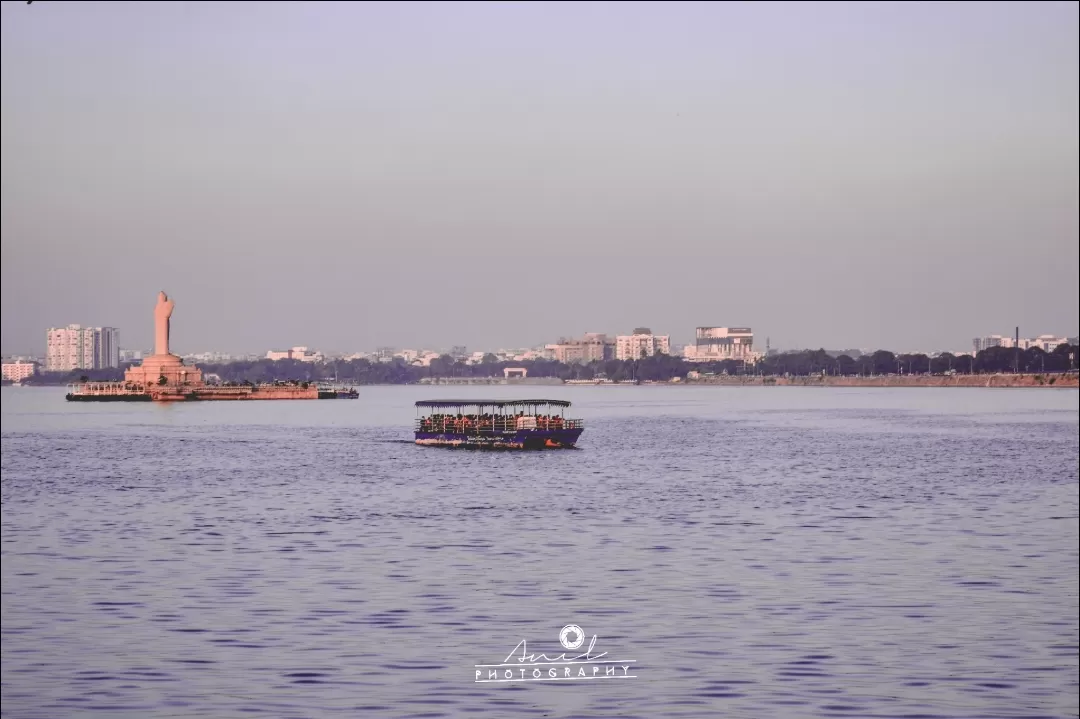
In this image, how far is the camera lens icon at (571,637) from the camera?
24.2 meters

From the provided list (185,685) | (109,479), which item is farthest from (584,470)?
(185,685)

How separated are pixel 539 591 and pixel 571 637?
5153 mm

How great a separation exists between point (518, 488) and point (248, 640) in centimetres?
3312

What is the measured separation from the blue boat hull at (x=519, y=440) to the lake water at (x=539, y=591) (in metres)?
17.6

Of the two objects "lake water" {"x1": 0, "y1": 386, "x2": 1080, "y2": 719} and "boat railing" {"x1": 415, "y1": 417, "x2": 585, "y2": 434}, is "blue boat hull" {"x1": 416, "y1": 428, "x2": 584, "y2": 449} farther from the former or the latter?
"lake water" {"x1": 0, "y1": 386, "x2": 1080, "y2": 719}

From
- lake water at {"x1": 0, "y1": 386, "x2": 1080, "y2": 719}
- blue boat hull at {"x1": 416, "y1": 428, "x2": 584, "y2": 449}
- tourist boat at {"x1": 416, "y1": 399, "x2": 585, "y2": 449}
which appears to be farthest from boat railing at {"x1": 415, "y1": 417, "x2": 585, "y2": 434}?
lake water at {"x1": 0, "y1": 386, "x2": 1080, "y2": 719}

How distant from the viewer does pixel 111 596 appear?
30.0 m

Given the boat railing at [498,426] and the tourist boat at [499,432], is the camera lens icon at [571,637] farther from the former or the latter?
the boat railing at [498,426]

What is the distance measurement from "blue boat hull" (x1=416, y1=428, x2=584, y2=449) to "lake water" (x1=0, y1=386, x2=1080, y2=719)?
17646 millimetres

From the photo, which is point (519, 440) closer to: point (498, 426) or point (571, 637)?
point (498, 426)

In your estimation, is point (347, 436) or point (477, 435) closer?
point (477, 435)

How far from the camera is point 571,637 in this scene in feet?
81.2

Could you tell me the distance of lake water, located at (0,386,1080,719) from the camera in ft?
70.4

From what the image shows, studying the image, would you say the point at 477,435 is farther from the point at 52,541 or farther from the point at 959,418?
the point at 959,418
